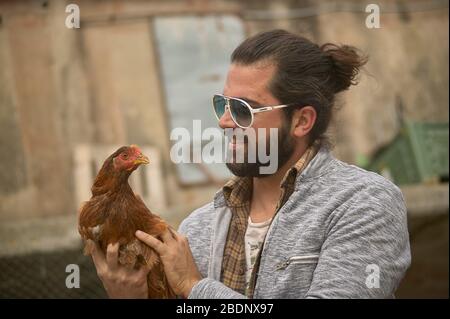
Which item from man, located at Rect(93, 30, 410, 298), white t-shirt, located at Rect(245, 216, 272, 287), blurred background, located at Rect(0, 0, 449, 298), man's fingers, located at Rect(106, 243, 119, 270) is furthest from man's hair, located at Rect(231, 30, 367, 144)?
blurred background, located at Rect(0, 0, 449, 298)

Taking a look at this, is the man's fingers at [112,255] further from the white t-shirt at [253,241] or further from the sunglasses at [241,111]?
the sunglasses at [241,111]

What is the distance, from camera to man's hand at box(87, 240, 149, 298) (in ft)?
5.72

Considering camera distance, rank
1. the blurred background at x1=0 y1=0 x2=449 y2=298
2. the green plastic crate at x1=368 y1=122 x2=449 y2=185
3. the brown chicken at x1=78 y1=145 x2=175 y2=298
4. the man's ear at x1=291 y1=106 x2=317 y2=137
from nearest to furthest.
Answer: the brown chicken at x1=78 y1=145 x2=175 y2=298 → the man's ear at x1=291 y1=106 x2=317 y2=137 → the green plastic crate at x1=368 y1=122 x2=449 y2=185 → the blurred background at x1=0 y1=0 x2=449 y2=298

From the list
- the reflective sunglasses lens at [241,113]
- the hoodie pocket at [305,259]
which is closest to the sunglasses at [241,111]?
the reflective sunglasses lens at [241,113]

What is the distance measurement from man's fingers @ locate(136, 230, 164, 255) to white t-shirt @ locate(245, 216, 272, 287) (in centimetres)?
26

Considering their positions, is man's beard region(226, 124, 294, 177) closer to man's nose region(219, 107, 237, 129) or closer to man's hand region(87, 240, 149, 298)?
man's nose region(219, 107, 237, 129)

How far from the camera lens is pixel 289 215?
1805mm

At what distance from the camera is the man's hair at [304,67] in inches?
74.0

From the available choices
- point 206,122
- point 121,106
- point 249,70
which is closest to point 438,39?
point 206,122

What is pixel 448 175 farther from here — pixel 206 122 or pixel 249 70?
pixel 249 70

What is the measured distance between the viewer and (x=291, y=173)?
1879 millimetres

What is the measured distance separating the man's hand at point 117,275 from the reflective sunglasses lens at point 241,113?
1.59 ft

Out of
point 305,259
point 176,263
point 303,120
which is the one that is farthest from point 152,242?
point 303,120

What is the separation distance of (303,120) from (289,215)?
321 millimetres
